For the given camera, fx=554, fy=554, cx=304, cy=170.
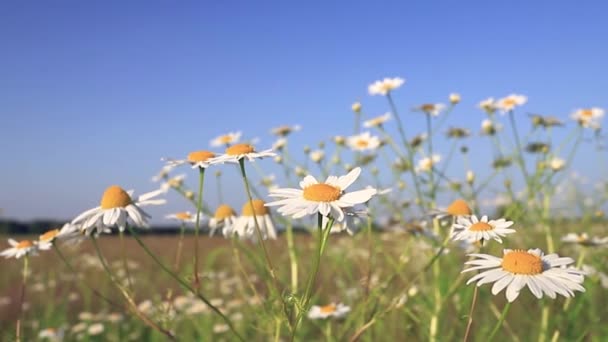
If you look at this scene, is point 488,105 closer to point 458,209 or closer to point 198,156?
point 458,209

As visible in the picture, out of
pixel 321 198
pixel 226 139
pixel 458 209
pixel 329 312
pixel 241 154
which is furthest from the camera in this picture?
pixel 226 139

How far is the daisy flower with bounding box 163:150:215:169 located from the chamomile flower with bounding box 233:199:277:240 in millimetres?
353

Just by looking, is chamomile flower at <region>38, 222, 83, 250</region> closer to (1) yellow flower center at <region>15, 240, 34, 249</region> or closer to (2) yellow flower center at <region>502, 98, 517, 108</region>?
(1) yellow flower center at <region>15, 240, 34, 249</region>

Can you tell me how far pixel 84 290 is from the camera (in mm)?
5402

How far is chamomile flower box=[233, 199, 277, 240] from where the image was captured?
1803 millimetres

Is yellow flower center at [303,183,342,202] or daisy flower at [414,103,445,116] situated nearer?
yellow flower center at [303,183,342,202]

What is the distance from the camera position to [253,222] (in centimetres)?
181

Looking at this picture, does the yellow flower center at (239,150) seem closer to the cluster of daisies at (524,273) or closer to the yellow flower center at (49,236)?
the cluster of daisies at (524,273)

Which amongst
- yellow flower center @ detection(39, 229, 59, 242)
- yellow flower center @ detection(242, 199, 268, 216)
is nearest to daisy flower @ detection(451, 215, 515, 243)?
yellow flower center @ detection(242, 199, 268, 216)

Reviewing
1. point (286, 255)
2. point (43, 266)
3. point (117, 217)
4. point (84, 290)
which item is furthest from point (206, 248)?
point (117, 217)

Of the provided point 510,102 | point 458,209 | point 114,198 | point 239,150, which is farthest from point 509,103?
point 114,198

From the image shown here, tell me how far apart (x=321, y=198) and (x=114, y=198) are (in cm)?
65

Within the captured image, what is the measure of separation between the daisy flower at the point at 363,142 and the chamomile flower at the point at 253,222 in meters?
1.16

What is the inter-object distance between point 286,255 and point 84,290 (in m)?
2.11
